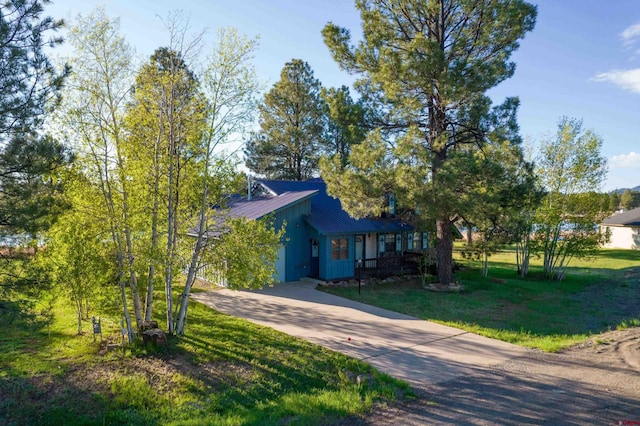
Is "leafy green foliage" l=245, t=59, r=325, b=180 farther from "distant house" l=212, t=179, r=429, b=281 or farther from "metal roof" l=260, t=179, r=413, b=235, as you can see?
"distant house" l=212, t=179, r=429, b=281

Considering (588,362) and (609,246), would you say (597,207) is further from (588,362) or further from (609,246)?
(609,246)

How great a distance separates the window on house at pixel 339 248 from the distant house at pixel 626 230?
2968 cm

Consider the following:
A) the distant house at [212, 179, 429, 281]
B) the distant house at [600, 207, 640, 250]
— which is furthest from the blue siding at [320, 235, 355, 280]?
the distant house at [600, 207, 640, 250]

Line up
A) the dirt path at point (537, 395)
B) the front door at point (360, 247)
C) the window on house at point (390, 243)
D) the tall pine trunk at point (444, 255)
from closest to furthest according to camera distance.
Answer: the dirt path at point (537, 395)
the tall pine trunk at point (444, 255)
the front door at point (360, 247)
the window on house at point (390, 243)

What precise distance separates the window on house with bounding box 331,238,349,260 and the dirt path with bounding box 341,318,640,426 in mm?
9850

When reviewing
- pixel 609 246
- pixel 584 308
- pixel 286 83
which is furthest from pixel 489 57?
pixel 609 246

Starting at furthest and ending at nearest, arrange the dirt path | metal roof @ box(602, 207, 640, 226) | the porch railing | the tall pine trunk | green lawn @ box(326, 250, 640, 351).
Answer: metal roof @ box(602, 207, 640, 226) → the porch railing → the tall pine trunk → green lawn @ box(326, 250, 640, 351) → the dirt path

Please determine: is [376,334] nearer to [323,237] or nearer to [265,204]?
[323,237]

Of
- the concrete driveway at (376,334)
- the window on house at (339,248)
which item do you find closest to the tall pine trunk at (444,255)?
the window on house at (339,248)

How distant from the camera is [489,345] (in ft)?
31.8

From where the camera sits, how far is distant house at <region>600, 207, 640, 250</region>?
3588cm

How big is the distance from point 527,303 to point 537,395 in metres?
8.97

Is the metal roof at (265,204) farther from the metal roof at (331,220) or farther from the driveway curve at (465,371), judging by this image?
the driveway curve at (465,371)

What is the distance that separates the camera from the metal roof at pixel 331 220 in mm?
17669
